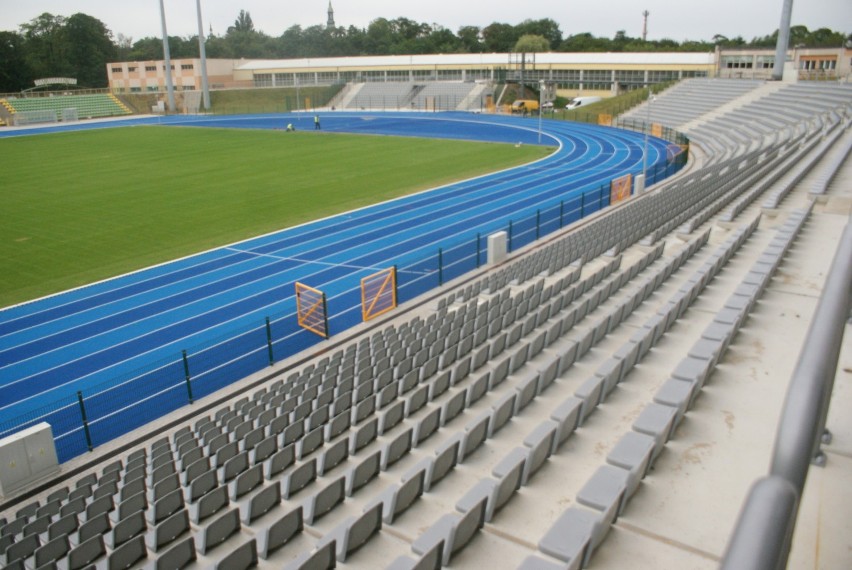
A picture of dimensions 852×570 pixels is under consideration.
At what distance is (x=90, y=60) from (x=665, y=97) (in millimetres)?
87453

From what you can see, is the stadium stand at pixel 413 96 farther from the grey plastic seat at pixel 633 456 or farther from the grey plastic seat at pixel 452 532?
the grey plastic seat at pixel 452 532

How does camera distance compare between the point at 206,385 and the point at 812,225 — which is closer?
the point at 206,385

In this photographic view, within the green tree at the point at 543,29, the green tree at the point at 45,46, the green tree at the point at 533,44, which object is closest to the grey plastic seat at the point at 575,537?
the green tree at the point at 45,46

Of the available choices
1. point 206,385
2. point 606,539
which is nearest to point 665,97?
point 206,385

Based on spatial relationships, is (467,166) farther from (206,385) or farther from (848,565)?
(848,565)

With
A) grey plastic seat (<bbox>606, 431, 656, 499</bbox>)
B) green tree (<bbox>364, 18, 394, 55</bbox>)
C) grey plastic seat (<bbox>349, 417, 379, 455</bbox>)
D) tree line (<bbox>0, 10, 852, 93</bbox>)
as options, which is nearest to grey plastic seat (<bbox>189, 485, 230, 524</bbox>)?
grey plastic seat (<bbox>349, 417, 379, 455</bbox>)

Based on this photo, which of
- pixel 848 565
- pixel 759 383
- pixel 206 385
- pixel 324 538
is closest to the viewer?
pixel 848 565

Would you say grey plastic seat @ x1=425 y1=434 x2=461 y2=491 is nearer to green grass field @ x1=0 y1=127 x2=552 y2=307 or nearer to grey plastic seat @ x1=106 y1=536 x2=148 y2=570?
grey plastic seat @ x1=106 y1=536 x2=148 y2=570

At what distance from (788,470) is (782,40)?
206ft

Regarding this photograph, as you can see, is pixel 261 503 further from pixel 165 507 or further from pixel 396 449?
pixel 396 449

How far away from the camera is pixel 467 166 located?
1533 inches

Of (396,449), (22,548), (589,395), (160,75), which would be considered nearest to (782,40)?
(589,395)

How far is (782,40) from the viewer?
54031 millimetres

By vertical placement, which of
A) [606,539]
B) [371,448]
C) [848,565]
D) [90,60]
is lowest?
[371,448]
